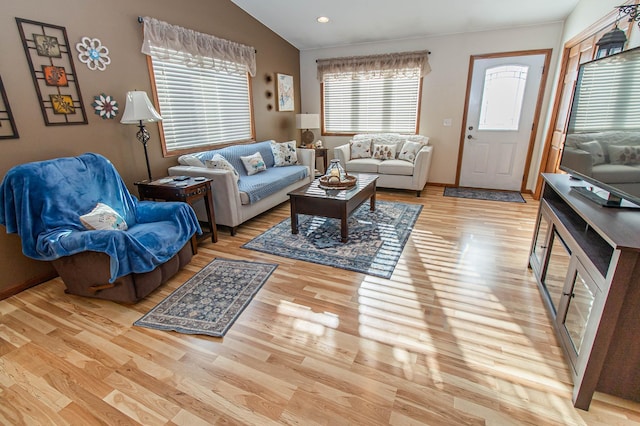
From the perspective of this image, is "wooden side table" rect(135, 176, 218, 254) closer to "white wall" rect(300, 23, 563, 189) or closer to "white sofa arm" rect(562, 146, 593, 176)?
"white sofa arm" rect(562, 146, 593, 176)

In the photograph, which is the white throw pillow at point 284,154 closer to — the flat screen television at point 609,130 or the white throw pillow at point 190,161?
the white throw pillow at point 190,161

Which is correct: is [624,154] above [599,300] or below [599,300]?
above

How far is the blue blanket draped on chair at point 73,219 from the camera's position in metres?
1.98

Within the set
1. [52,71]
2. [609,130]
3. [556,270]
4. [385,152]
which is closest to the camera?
[609,130]

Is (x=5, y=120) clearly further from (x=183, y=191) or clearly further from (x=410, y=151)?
(x=410, y=151)

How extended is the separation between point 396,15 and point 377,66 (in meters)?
0.97

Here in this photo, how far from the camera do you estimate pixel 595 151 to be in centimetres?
179

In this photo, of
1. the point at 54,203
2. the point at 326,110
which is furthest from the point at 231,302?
the point at 326,110

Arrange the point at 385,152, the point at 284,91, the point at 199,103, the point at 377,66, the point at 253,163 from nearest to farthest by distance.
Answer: the point at 199,103 < the point at 253,163 < the point at 385,152 < the point at 377,66 < the point at 284,91

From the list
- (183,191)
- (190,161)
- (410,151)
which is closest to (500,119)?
(410,151)

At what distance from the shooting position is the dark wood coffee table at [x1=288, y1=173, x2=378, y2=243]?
2.99 metres

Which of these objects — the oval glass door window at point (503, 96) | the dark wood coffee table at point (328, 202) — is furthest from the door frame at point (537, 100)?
the dark wood coffee table at point (328, 202)

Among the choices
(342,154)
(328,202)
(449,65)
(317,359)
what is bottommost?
(317,359)

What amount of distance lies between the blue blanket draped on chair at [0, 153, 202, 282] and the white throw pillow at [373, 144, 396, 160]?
3386 millimetres
